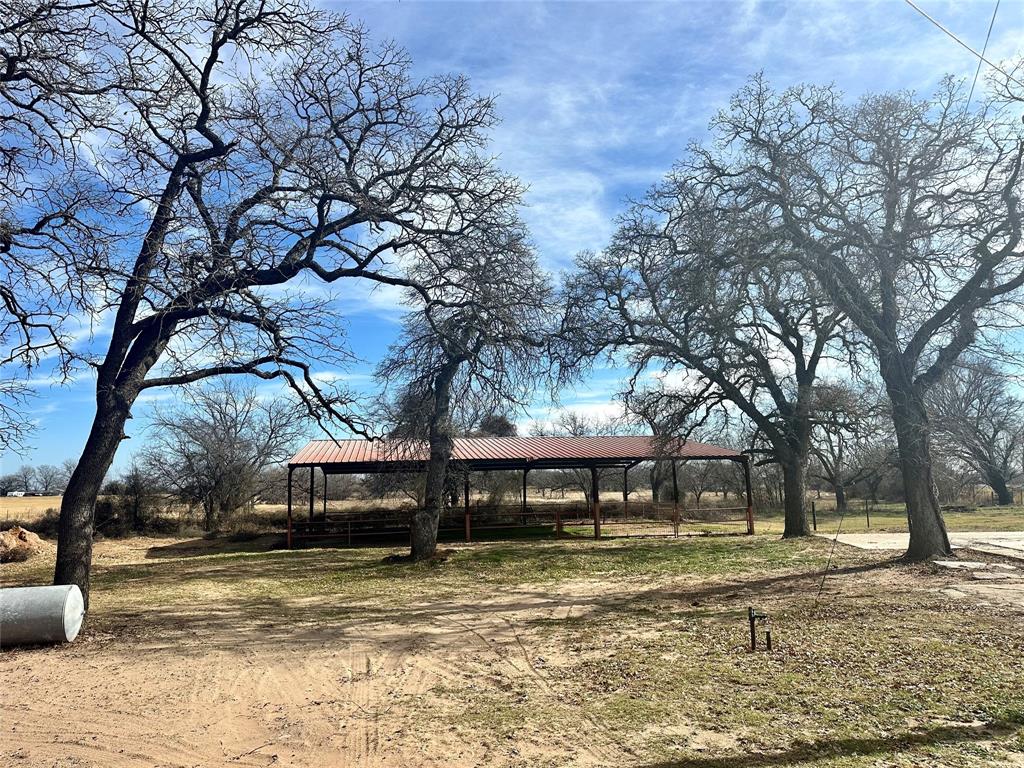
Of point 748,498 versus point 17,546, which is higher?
point 748,498

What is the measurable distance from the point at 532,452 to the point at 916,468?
13008 millimetres

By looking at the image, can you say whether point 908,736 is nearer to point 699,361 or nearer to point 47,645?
point 47,645

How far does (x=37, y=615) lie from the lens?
764 cm

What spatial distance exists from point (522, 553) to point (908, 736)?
14.1m

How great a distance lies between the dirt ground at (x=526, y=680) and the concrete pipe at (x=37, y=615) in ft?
0.60

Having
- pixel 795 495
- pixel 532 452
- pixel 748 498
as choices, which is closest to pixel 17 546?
pixel 532 452

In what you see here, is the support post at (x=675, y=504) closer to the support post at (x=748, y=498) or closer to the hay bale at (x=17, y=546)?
the support post at (x=748, y=498)

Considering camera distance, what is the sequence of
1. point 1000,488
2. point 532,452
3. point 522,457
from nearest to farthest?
point 522,457 → point 532,452 → point 1000,488

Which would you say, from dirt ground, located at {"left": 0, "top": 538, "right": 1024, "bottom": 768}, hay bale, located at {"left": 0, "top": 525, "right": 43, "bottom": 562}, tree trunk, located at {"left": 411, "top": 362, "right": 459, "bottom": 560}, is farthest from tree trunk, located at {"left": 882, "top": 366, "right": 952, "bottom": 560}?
hay bale, located at {"left": 0, "top": 525, "right": 43, "bottom": 562}

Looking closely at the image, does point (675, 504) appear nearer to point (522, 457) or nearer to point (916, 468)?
point (522, 457)

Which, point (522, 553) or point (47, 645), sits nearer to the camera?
point (47, 645)

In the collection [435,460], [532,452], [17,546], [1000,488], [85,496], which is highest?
[532,452]

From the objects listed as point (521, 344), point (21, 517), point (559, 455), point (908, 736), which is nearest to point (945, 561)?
point (521, 344)

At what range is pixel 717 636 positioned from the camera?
779cm
